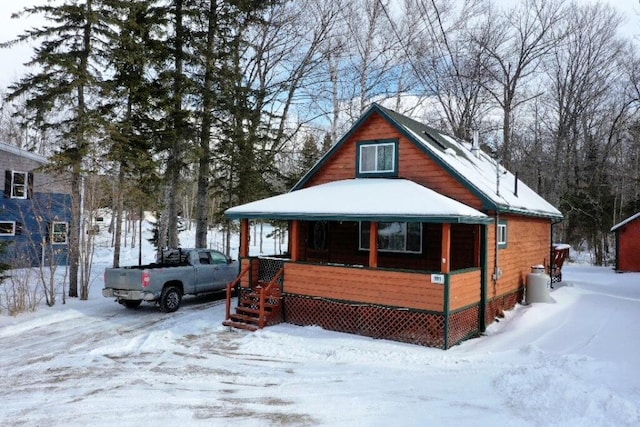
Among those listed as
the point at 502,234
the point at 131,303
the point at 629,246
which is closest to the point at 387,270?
the point at 502,234

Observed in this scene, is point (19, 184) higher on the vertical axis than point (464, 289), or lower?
higher

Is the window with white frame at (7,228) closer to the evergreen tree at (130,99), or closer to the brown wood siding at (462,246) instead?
the evergreen tree at (130,99)

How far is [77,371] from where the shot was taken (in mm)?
7809

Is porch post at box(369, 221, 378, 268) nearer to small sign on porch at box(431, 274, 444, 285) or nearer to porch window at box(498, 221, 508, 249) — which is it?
small sign on porch at box(431, 274, 444, 285)

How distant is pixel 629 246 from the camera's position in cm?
2272

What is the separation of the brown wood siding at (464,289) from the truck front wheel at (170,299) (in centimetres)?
776

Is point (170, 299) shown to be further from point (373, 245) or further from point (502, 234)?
point (502, 234)

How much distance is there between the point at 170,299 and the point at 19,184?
16.5 metres

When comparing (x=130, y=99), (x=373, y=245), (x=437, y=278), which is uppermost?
(x=130, y=99)

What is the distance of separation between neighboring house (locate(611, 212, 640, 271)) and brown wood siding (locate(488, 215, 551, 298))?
29.5ft

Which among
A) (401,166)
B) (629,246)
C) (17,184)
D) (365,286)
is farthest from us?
(17,184)

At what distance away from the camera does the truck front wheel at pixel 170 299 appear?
41.5 ft

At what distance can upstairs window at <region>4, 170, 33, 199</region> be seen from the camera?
23.5 metres

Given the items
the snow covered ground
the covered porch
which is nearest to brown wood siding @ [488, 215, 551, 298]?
the covered porch
